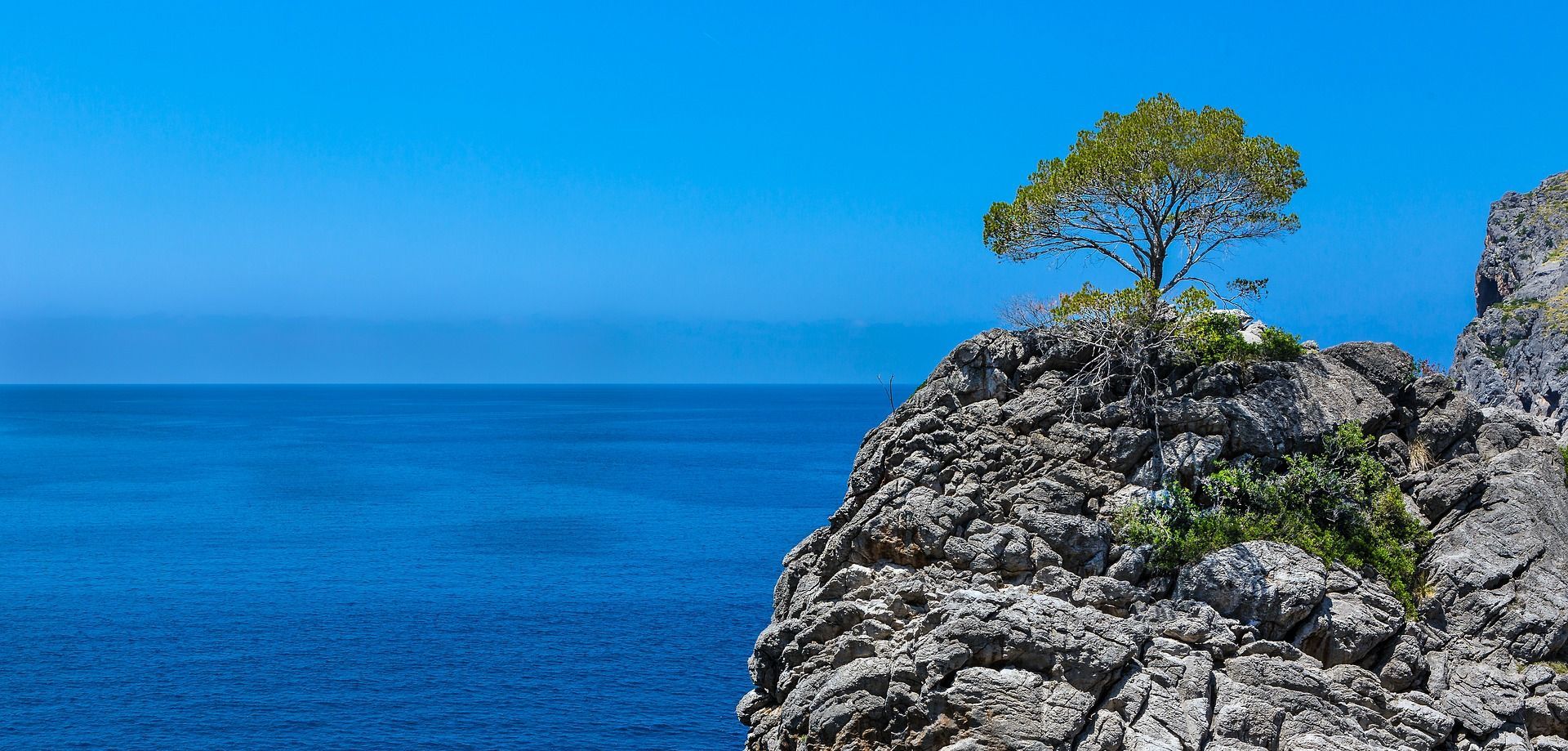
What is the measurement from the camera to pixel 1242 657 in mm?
28141

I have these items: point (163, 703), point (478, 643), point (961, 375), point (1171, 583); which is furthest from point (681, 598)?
point (1171, 583)

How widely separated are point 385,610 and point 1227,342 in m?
59.7

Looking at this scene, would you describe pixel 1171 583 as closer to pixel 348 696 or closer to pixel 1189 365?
pixel 1189 365

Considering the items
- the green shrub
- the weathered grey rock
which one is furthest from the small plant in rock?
the weathered grey rock

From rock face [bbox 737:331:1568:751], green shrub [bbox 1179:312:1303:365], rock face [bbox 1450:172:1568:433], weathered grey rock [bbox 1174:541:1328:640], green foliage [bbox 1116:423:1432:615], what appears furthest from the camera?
rock face [bbox 1450:172:1568:433]

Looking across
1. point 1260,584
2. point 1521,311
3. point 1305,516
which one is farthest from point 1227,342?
point 1521,311

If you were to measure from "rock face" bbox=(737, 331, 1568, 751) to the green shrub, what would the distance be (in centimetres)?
54

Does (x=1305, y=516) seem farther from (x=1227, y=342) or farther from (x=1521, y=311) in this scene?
(x=1521, y=311)

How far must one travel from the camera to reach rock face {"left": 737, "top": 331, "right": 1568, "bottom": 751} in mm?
27094

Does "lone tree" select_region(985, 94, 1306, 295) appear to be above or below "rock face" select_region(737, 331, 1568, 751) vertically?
above

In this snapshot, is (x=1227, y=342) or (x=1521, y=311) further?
(x=1521, y=311)

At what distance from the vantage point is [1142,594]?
99.8 ft

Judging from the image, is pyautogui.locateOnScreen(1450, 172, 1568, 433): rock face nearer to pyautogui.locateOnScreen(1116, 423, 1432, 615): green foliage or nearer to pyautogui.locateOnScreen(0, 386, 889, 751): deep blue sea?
pyautogui.locateOnScreen(0, 386, 889, 751): deep blue sea

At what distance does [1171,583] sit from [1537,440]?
13.6 meters
